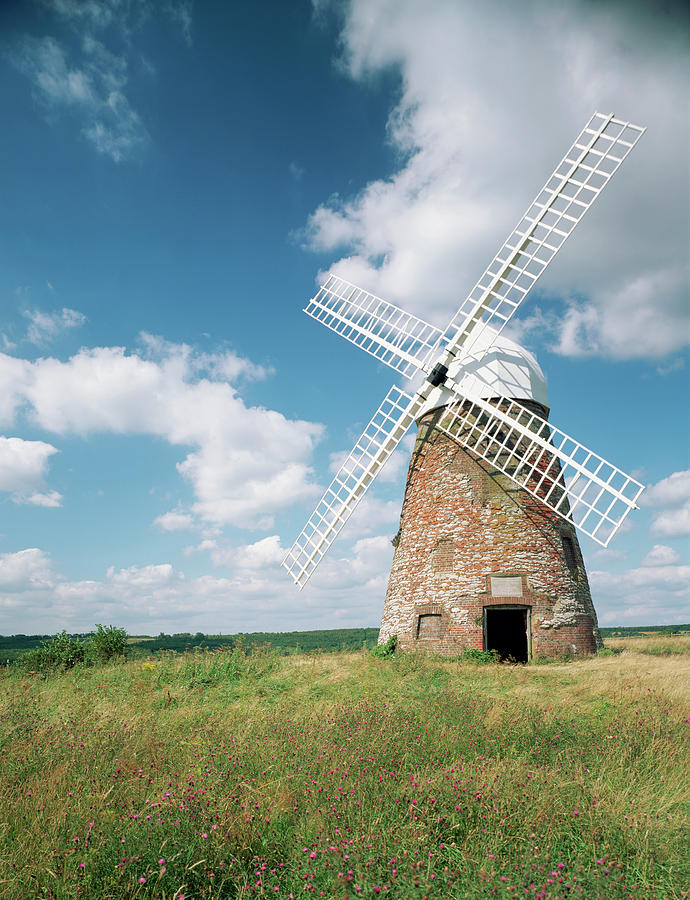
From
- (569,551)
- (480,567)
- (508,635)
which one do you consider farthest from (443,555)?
(508,635)

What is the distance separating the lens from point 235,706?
11.0 meters

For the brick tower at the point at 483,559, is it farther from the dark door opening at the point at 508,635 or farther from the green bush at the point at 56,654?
the green bush at the point at 56,654

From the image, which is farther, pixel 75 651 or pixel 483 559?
pixel 75 651

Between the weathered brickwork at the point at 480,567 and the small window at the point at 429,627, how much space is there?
27 mm

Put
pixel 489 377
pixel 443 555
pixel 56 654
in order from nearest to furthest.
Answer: pixel 443 555 → pixel 489 377 → pixel 56 654

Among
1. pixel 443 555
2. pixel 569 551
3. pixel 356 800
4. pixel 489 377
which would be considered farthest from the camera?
pixel 489 377

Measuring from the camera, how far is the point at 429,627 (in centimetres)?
1553

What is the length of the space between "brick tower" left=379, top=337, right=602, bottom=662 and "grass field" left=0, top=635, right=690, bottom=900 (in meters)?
4.72

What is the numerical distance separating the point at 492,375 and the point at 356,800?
13.3 m

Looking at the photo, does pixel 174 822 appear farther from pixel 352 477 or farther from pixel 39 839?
pixel 352 477

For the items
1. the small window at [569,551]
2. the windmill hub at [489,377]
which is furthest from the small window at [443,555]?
the windmill hub at [489,377]

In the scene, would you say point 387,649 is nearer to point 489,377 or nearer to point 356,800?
point 489,377

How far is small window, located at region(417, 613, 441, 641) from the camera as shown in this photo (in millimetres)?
15344

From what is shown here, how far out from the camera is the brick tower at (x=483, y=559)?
15.0 m
